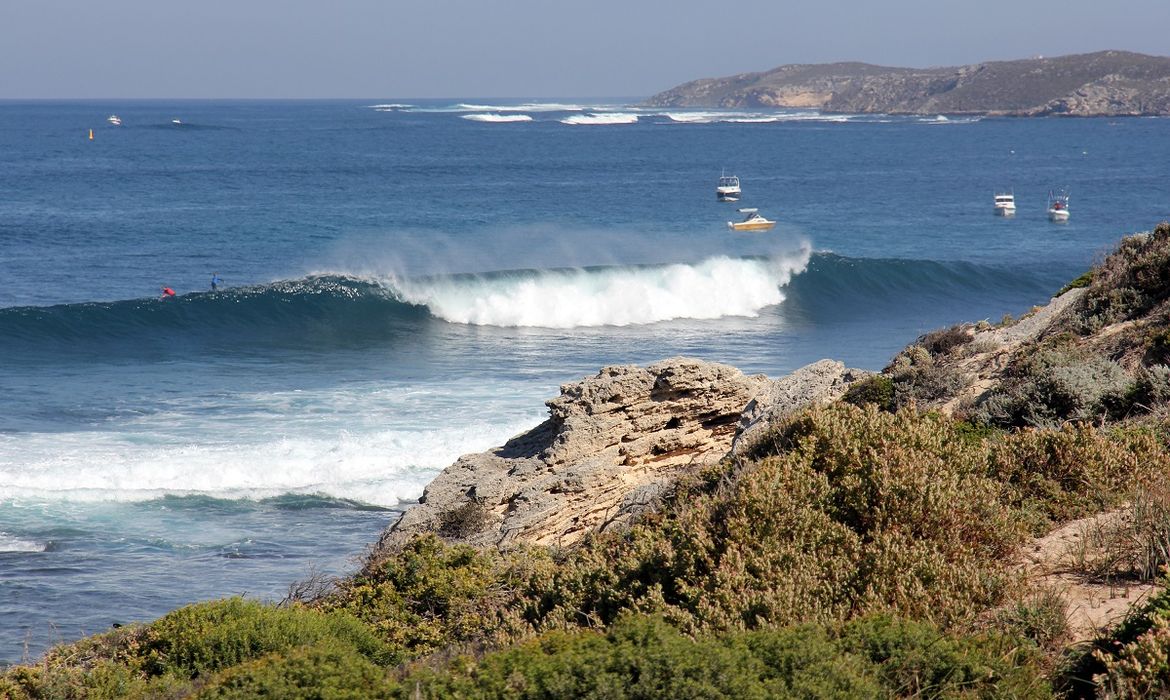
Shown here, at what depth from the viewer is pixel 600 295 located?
36.3 meters

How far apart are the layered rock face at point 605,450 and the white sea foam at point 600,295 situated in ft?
71.0

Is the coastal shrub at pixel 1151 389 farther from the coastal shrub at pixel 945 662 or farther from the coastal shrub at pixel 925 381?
the coastal shrub at pixel 945 662

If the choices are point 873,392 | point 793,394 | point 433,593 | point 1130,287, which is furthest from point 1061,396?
point 433,593

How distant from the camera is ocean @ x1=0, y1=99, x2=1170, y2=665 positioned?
15.5 m

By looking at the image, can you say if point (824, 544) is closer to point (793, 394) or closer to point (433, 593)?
point (433, 593)

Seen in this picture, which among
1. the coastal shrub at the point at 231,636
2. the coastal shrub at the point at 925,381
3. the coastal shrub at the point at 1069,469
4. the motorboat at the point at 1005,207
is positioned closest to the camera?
the coastal shrub at the point at 231,636

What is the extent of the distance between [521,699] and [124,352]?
2592 cm

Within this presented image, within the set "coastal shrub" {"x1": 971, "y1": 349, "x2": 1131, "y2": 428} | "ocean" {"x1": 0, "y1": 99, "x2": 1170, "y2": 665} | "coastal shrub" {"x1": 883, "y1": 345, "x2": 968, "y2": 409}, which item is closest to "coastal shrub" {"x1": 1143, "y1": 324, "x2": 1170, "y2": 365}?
"coastal shrub" {"x1": 971, "y1": 349, "x2": 1131, "y2": 428}

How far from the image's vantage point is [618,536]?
27.1 feet

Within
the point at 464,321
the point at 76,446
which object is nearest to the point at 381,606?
the point at 76,446

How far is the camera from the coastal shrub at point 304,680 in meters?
5.44

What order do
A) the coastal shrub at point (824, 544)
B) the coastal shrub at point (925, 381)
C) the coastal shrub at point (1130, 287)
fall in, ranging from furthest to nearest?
the coastal shrub at point (1130, 287)
the coastal shrub at point (925, 381)
the coastal shrub at point (824, 544)

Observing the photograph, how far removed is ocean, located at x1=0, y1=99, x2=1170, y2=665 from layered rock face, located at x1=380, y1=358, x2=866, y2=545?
8.02 ft

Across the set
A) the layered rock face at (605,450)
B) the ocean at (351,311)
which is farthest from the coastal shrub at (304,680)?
the layered rock face at (605,450)
